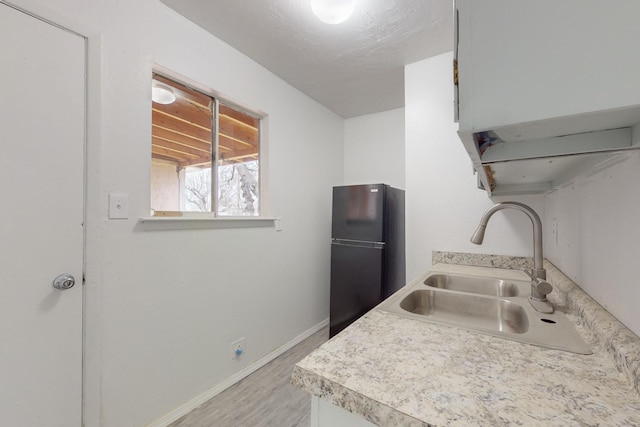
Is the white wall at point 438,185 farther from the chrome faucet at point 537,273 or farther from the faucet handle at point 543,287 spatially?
the faucet handle at point 543,287

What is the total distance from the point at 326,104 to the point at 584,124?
275cm

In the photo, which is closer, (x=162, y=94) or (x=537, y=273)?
(x=537, y=273)

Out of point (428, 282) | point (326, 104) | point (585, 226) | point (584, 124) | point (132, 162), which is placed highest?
point (326, 104)

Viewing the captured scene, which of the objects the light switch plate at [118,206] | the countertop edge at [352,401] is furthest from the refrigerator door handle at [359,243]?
the countertop edge at [352,401]

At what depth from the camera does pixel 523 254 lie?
5.82ft

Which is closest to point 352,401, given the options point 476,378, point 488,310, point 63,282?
point 476,378

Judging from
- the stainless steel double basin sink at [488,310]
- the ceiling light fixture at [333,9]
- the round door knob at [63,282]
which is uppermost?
the ceiling light fixture at [333,9]

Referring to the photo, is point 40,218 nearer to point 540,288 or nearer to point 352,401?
point 352,401

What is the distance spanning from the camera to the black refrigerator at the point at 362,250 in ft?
7.78

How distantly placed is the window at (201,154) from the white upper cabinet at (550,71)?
1.73 metres

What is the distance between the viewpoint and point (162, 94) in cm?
166

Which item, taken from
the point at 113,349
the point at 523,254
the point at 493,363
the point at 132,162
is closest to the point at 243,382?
the point at 113,349

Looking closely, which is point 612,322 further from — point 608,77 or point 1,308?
point 1,308

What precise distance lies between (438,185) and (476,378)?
Answer: 1.75m
